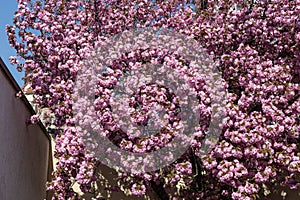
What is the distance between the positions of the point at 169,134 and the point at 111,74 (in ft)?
4.54

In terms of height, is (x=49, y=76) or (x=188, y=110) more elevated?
(x=49, y=76)

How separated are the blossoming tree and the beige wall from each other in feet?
1.74

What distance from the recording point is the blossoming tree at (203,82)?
20.6 ft

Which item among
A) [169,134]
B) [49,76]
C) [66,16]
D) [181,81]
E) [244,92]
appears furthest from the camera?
[66,16]

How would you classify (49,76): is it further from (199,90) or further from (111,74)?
(199,90)

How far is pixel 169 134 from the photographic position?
19.9 feet

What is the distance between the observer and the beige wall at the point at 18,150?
6.23 m

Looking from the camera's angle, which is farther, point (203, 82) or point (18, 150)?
point (18, 150)

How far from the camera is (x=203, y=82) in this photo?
6.46 m

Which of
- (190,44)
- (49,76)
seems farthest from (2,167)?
(190,44)

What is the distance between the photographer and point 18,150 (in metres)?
7.14

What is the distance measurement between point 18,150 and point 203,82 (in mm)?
3203

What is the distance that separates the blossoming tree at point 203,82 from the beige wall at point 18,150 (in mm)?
532

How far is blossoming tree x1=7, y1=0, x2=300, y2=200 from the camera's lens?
6281 mm
